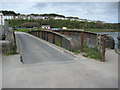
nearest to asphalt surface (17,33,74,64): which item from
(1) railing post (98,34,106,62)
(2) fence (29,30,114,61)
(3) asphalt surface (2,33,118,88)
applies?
(2) fence (29,30,114,61)

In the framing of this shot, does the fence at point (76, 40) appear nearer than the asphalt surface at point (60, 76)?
No

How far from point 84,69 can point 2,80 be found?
3.37m

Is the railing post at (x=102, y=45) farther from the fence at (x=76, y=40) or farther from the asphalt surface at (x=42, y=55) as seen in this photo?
the asphalt surface at (x=42, y=55)

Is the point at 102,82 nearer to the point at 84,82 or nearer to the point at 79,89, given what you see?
the point at 84,82

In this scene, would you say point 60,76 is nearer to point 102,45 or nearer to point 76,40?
point 102,45

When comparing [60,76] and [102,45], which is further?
[102,45]

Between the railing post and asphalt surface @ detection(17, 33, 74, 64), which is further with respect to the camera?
asphalt surface @ detection(17, 33, 74, 64)

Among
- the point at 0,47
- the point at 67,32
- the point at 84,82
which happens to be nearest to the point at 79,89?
the point at 84,82

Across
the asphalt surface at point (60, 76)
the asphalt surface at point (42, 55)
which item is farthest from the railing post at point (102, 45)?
the asphalt surface at point (42, 55)

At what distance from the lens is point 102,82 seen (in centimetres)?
502

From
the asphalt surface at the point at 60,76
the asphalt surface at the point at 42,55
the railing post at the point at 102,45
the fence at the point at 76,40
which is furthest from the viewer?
the fence at the point at 76,40

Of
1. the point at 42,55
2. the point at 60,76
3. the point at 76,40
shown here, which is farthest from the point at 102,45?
the point at 76,40

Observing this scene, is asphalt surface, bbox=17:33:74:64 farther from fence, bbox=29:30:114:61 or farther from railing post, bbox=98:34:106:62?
railing post, bbox=98:34:106:62

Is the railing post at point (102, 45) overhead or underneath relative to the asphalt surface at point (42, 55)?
overhead
